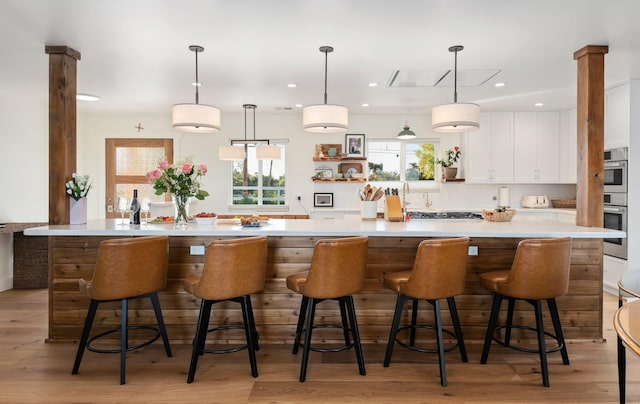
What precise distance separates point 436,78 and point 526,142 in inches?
109

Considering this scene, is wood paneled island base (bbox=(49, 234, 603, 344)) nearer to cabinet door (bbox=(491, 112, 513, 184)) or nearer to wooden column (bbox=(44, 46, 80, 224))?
wooden column (bbox=(44, 46, 80, 224))

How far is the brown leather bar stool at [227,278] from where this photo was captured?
2691mm

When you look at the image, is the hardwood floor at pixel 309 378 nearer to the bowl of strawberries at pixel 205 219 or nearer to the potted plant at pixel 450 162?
the bowl of strawberries at pixel 205 219

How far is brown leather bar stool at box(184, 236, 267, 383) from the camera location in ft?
8.83

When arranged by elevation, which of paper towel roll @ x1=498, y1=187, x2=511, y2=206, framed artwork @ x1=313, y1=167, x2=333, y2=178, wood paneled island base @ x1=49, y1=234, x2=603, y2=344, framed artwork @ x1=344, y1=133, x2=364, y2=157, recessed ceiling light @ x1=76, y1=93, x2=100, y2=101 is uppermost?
recessed ceiling light @ x1=76, y1=93, x2=100, y2=101

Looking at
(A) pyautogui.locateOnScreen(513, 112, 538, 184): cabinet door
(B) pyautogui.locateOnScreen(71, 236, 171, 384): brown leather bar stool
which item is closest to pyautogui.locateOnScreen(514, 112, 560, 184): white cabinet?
(A) pyautogui.locateOnScreen(513, 112, 538, 184): cabinet door

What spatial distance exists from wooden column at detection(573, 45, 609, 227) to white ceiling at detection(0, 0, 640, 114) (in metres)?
0.17

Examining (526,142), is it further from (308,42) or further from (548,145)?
(308,42)

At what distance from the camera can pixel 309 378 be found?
285 cm

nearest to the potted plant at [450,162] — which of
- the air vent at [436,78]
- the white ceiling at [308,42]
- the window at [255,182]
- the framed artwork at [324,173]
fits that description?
the white ceiling at [308,42]

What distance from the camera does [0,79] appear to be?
4.82m

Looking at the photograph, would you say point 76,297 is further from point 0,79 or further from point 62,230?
point 0,79

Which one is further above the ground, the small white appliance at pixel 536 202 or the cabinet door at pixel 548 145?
the cabinet door at pixel 548 145

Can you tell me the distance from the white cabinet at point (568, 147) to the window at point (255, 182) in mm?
4306
